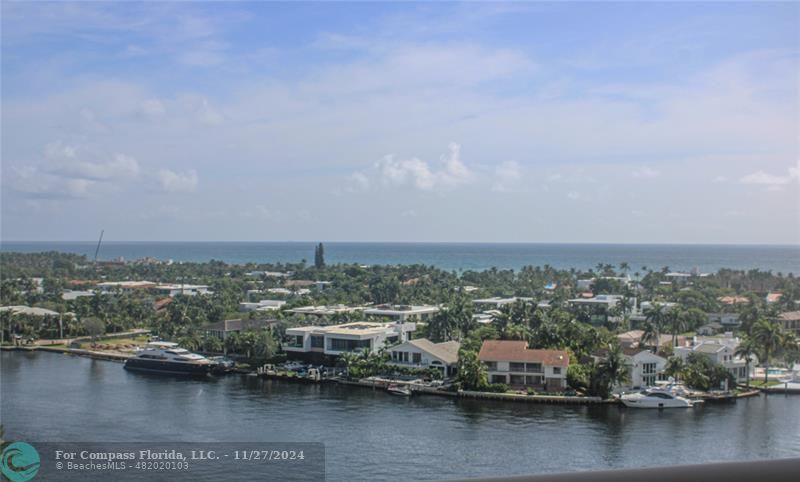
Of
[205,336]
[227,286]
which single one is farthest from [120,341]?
[227,286]

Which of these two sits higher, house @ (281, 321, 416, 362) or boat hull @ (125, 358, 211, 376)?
house @ (281, 321, 416, 362)

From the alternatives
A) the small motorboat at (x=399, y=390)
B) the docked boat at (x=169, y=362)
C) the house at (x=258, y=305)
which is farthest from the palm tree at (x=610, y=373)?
the house at (x=258, y=305)

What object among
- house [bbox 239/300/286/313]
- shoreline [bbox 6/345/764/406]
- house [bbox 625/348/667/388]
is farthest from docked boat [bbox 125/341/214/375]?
house [bbox 625/348/667/388]

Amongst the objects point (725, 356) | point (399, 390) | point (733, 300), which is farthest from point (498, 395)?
point (733, 300)

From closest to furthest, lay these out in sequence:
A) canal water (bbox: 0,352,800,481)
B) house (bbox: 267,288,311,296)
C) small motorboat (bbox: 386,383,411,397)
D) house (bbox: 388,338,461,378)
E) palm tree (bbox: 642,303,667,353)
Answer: canal water (bbox: 0,352,800,481) → small motorboat (bbox: 386,383,411,397) → house (bbox: 388,338,461,378) → palm tree (bbox: 642,303,667,353) → house (bbox: 267,288,311,296)

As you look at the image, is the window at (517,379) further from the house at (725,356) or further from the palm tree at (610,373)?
the house at (725,356)

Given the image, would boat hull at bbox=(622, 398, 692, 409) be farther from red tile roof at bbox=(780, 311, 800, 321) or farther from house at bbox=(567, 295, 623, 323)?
red tile roof at bbox=(780, 311, 800, 321)

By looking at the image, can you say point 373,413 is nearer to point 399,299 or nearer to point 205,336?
point 205,336

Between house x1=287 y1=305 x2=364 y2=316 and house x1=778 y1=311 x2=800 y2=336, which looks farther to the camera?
house x1=287 y1=305 x2=364 y2=316
